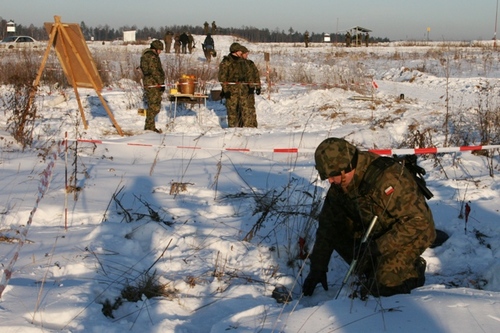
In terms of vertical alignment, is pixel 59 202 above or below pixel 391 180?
below

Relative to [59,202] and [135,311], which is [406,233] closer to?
[135,311]

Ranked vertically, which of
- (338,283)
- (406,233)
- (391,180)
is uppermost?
(391,180)

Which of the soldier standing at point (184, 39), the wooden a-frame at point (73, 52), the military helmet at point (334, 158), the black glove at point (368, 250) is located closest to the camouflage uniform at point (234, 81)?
the wooden a-frame at point (73, 52)

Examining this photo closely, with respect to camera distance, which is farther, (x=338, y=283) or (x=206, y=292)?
(x=338, y=283)

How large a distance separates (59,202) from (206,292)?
90.3 inches

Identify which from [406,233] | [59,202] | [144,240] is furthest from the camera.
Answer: [59,202]

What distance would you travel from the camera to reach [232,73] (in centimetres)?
1174

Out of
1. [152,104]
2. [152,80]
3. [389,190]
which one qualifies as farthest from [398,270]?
[152,80]

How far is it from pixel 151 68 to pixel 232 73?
1.60 meters

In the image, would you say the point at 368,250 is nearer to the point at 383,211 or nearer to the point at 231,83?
the point at 383,211

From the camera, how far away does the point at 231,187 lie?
21.5 ft

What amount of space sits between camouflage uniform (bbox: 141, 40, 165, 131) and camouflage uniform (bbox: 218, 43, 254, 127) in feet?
4.04

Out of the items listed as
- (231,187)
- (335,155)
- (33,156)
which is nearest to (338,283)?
(335,155)

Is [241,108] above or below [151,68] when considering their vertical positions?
below
